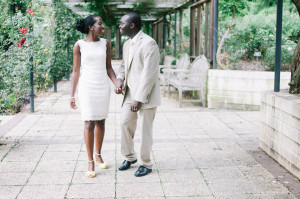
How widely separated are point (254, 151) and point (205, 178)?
4.32 feet

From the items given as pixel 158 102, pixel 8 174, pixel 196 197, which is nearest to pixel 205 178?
pixel 196 197

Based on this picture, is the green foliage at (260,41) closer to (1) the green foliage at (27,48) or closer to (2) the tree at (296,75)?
(2) the tree at (296,75)

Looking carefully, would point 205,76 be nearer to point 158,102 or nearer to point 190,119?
point 190,119

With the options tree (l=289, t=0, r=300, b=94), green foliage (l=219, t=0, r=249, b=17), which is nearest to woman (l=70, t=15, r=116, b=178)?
tree (l=289, t=0, r=300, b=94)

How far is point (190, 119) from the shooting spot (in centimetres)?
700

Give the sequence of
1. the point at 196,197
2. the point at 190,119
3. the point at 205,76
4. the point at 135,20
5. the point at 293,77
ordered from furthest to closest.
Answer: the point at 205,76 < the point at 190,119 < the point at 293,77 < the point at 135,20 < the point at 196,197

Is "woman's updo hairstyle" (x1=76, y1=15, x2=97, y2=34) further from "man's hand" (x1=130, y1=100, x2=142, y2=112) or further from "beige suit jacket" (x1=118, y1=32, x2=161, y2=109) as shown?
"man's hand" (x1=130, y1=100, x2=142, y2=112)

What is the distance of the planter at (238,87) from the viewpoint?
7619 mm

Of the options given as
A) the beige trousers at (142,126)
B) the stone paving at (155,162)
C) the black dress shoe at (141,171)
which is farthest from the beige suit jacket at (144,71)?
the stone paving at (155,162)

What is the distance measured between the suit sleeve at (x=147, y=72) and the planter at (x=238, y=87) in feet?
14.2

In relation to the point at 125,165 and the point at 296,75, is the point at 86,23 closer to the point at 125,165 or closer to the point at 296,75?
the point at 125,165

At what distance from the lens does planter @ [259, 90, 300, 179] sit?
3.99m

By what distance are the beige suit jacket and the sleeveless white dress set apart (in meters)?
0.28

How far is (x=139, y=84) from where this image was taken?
3848 millimetres
